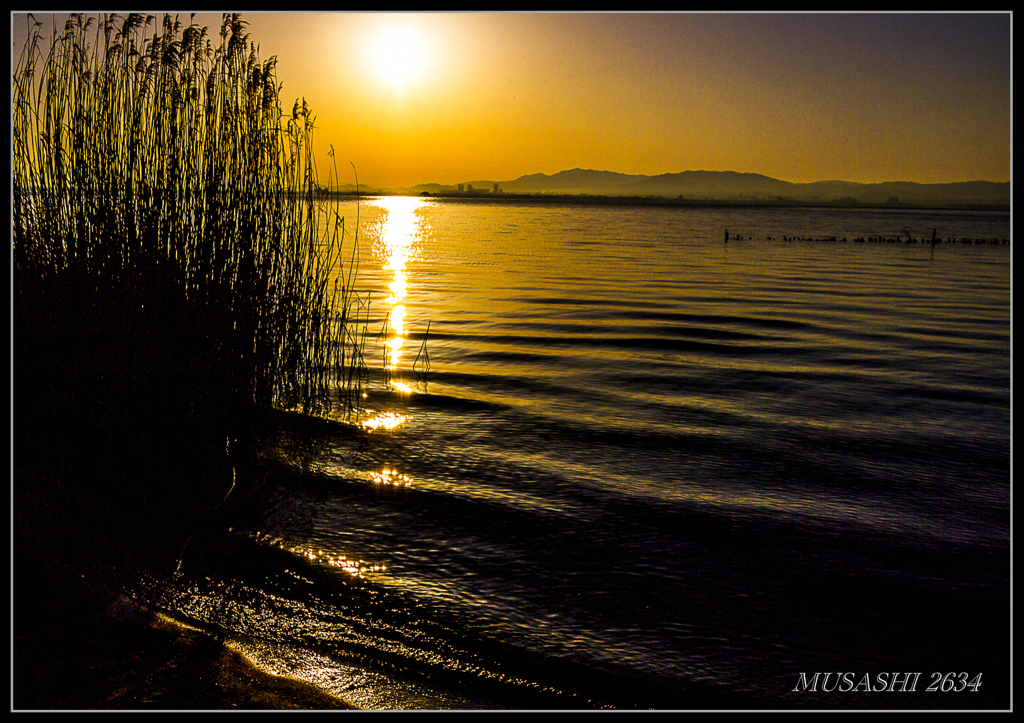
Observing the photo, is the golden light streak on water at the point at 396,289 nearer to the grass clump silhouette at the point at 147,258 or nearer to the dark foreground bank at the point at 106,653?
the grass clump silhouette at the point at 147,258

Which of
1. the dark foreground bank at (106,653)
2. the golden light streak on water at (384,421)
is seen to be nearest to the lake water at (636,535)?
Answer: the golden light streak on water at (384,421)

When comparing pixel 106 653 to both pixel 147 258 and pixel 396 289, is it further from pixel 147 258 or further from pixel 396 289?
pixel 396 289

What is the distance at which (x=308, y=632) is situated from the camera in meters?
2.94

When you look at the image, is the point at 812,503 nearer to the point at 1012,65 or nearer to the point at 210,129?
the point at 1012,65

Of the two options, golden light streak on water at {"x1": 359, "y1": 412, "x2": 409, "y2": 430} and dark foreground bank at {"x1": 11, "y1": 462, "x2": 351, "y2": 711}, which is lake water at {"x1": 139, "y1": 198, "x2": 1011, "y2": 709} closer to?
golden light streak on water at {"x1": 359, "y1": 412, "x2": 409, "y2": 430}

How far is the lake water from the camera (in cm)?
282

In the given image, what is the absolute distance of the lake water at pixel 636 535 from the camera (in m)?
2.82

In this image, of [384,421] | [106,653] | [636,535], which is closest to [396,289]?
[384,421]

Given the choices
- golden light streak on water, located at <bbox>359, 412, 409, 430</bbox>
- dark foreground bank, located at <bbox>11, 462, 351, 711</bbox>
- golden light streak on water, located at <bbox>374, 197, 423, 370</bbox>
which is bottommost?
dark foreground bank, located at <bbox>11, 462, 351, 711</bbox>

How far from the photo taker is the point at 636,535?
3.96m

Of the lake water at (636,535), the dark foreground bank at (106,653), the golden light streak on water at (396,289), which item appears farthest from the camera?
the golden light streak on water at (396,289)

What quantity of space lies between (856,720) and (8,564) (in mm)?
3327

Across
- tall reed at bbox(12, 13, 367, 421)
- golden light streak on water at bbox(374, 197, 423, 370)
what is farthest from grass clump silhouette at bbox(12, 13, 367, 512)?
golden light streak on water at bbox(374, 197, 423, 370)

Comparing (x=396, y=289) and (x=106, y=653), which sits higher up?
(x=396, y=289)
